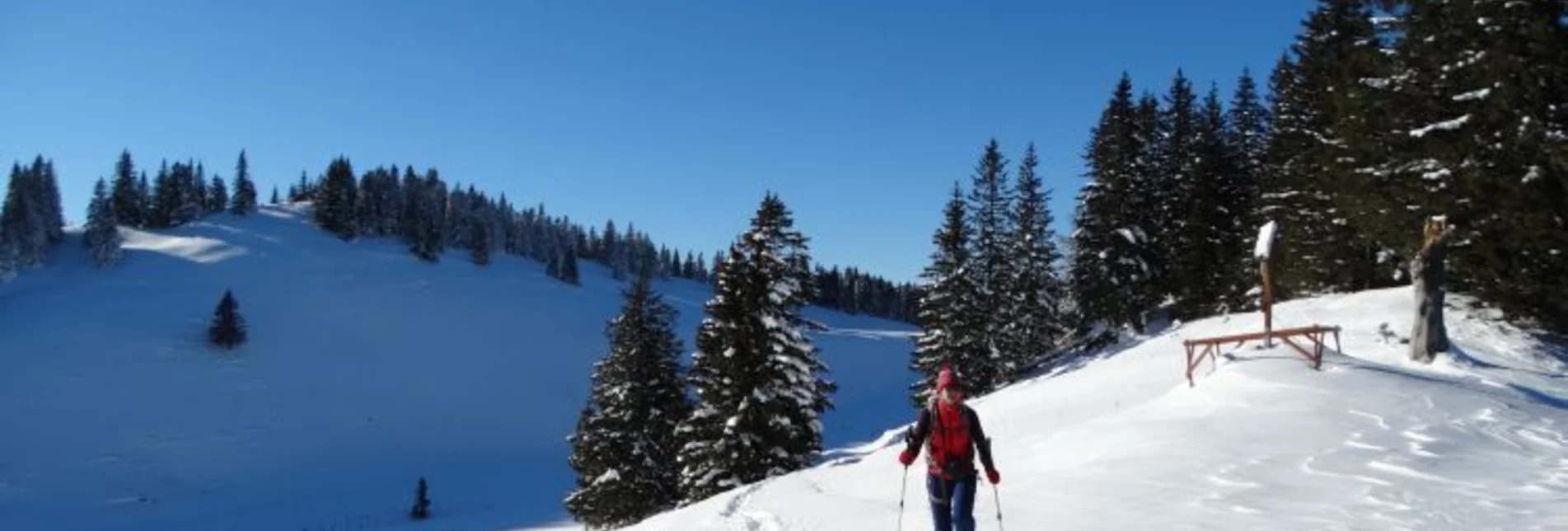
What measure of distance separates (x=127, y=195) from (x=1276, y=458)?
15583cm

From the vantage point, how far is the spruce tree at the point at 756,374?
2722cm

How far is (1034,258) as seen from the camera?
4666cm

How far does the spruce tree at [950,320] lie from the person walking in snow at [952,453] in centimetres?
3023

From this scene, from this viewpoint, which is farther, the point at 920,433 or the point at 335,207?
the point at 335,207

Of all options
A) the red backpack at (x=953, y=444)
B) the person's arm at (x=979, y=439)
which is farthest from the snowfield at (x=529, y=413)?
the red backpack at (x=953, y=444)

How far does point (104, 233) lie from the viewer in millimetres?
106312

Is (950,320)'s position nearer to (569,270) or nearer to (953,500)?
(953,500)

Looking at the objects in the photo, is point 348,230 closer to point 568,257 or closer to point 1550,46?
point 568,257

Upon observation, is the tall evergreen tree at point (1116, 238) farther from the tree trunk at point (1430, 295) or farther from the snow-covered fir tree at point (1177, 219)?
the tree trunk at point (1430, 295)

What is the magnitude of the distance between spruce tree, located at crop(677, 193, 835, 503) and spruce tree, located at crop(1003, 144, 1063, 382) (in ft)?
59.1

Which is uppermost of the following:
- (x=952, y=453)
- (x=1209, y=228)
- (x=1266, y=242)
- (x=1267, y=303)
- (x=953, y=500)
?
(x=1209, y=228)

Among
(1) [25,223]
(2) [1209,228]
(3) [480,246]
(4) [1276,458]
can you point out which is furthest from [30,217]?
(4) [1276,458]

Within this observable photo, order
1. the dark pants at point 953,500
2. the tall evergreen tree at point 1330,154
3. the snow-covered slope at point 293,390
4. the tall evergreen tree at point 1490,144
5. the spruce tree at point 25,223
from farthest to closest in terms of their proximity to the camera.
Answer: the spruce tree at point 25,223, the snow-covered slope at point 293,390, the tall evergreen tree at point 1330,154, the tall evergreen tree at point 1490,144, the dark pants at point 953,500

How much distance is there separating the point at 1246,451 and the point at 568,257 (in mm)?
137033
